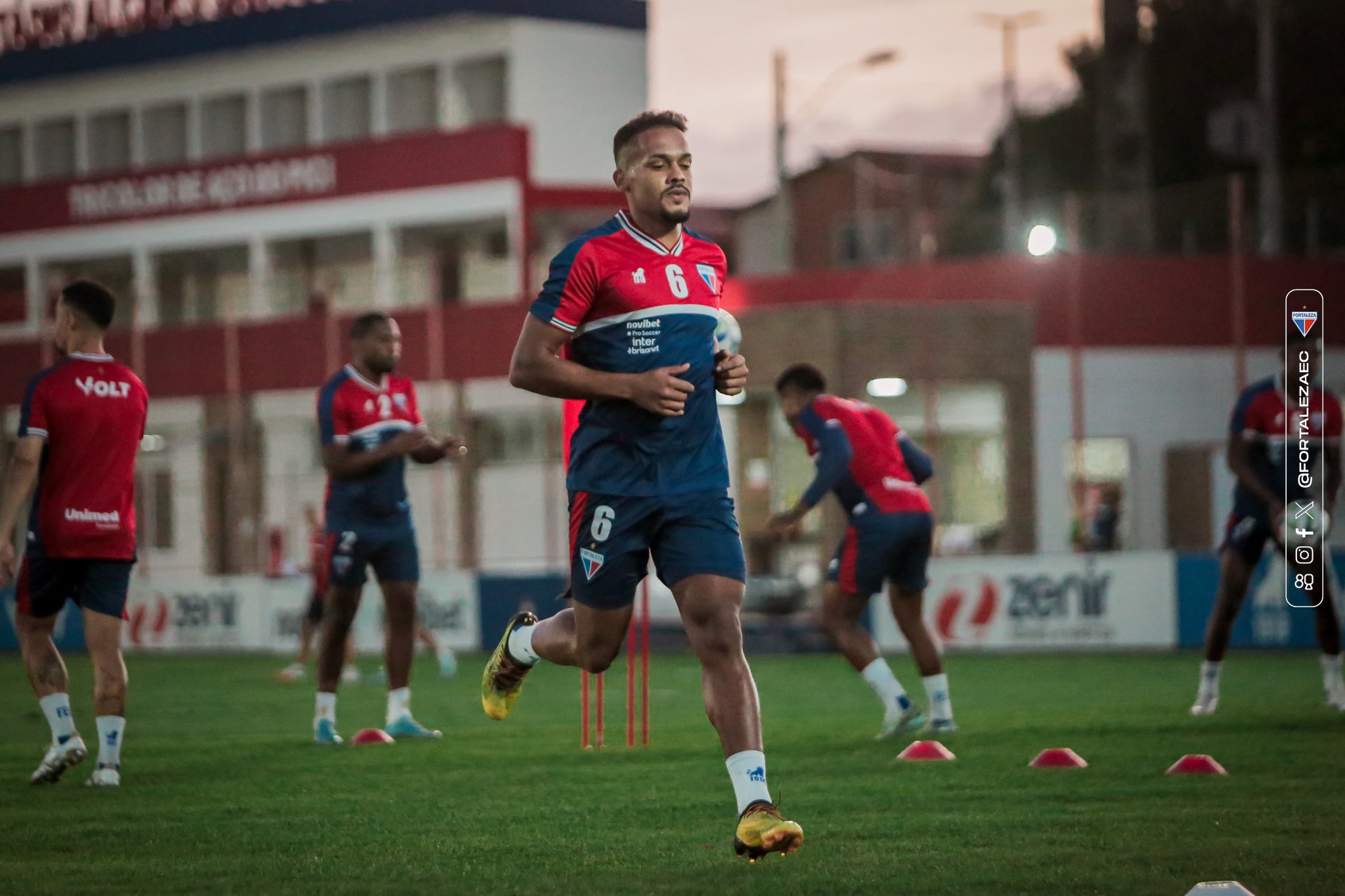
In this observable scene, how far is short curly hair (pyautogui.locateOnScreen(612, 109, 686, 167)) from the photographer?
691cm

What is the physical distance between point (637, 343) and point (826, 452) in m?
4.70

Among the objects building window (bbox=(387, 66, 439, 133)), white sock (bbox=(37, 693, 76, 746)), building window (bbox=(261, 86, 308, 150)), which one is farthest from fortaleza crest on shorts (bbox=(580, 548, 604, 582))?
building window (bbox=(261, 86, 308, 150))

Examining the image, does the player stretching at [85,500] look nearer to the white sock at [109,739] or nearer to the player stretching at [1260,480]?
the white sock at [109,739]

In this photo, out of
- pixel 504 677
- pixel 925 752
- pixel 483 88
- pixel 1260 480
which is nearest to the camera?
pixel 504 677

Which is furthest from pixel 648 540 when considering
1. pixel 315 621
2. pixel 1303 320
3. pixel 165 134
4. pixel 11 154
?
pixel 11 154

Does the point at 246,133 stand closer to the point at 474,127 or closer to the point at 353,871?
the point at 474,127

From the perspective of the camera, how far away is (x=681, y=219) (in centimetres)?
693

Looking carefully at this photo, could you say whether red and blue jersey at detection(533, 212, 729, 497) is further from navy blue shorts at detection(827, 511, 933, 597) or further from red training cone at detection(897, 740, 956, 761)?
navy blue shorts at detection(827, 511, 933, 597)

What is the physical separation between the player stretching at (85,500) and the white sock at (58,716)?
1cm

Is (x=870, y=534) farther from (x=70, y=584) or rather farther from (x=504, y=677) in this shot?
(x=70, y=584)

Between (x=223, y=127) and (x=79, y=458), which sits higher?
(x=223, y=127)

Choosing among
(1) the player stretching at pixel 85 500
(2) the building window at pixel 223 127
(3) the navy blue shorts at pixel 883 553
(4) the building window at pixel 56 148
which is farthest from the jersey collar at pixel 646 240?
(4) the building window at pixel 56 148

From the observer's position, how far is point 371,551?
38.8 feet

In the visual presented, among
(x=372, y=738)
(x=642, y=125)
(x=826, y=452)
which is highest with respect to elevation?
(x=642, y=125)
